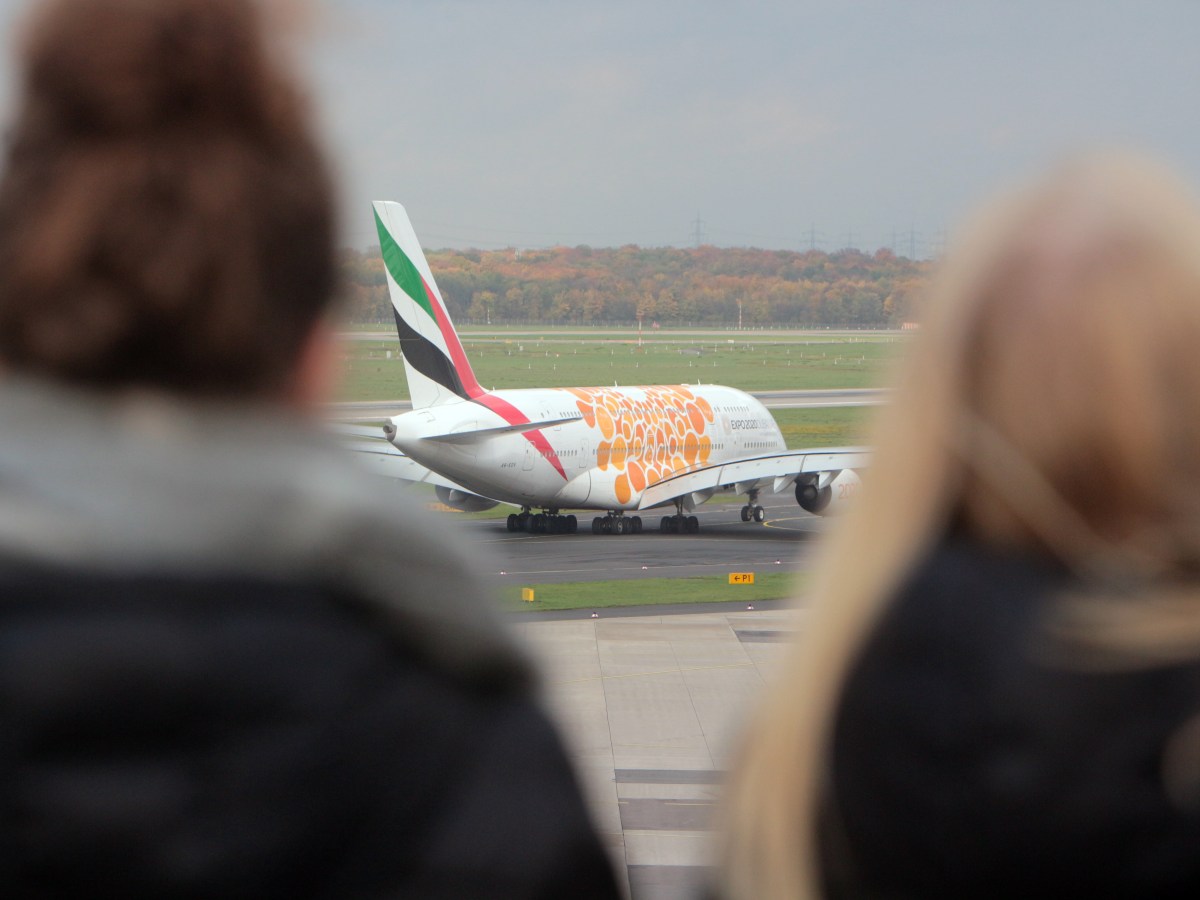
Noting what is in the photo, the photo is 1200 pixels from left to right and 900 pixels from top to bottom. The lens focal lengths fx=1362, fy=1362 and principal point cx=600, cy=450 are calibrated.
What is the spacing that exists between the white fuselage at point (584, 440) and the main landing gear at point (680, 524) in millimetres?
1902

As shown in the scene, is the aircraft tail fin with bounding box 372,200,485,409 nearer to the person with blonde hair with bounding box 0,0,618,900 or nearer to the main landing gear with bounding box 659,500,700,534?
the main landing gear with bounding box 659,500,700,534

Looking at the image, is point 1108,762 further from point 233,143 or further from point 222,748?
point 233,143

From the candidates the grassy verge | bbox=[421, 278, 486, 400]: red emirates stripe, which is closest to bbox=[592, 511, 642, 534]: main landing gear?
bbox=[421, 278, 486, 400]: red emirates stripe

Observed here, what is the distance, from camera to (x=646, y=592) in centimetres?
4206

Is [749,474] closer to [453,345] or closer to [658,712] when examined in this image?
[453,345]

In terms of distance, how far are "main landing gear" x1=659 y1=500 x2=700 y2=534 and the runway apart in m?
0.51

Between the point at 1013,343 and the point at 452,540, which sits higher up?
the point at 1013,343

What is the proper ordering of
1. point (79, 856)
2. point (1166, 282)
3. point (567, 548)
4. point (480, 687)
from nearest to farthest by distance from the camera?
point (79, 856) < point (480, 687) < point (1166, 282) < point (567, 548)

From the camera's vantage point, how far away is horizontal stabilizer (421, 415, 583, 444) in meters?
51.1

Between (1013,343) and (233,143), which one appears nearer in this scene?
(233,143)

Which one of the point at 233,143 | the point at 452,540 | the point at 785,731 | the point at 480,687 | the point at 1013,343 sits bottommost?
the point at 785,731

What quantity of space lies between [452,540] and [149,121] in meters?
0.86

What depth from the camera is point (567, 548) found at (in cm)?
5244

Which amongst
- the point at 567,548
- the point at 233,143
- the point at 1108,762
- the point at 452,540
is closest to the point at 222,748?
the point at 452,540
